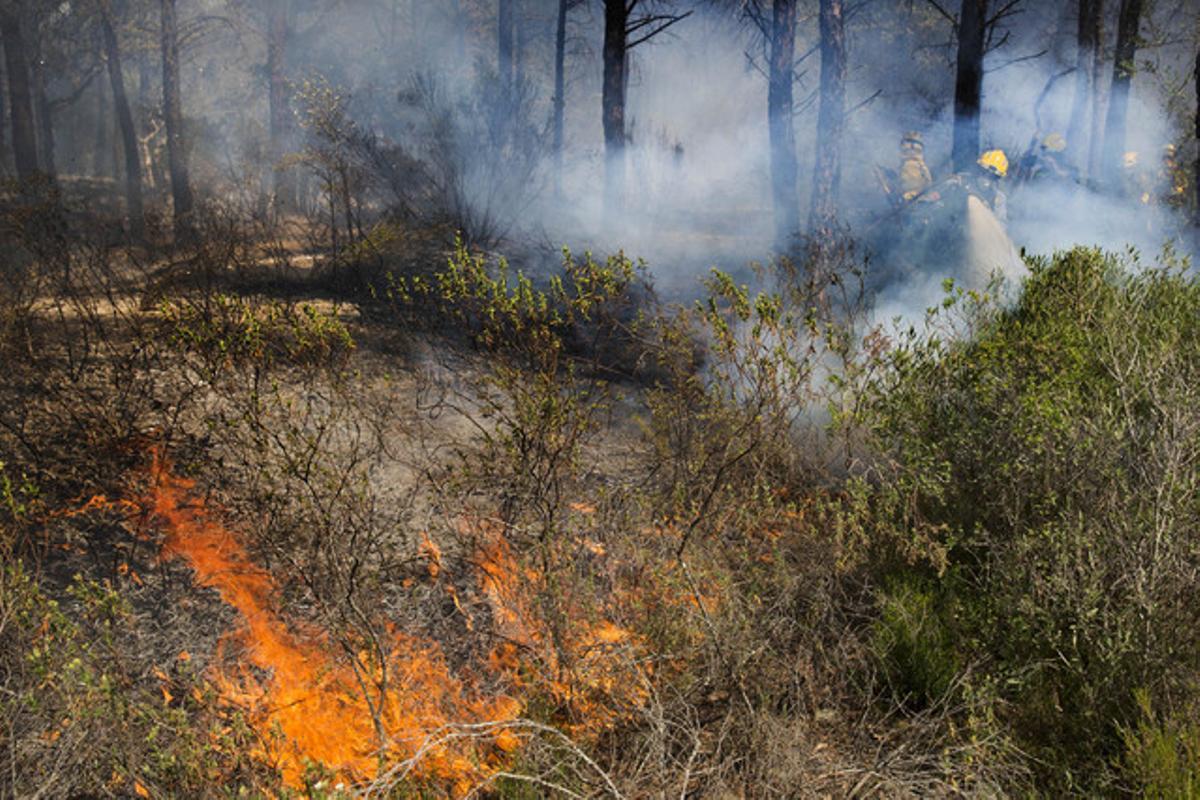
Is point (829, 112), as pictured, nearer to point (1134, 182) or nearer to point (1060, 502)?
point (1060, 502)

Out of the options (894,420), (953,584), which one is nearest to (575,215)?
(894,420)

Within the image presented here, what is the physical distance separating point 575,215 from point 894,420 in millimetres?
8750

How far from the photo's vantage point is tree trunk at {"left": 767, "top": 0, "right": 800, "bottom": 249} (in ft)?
36.1

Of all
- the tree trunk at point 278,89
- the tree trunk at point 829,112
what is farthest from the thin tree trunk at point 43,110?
the tree trunk at point 829,112

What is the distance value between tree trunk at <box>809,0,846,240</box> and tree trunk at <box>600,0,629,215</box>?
257 centimetres

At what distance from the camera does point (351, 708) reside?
3787 millimetres

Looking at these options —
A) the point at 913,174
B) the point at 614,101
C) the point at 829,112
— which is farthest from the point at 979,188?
the point at 913,174

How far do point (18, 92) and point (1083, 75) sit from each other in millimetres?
19276

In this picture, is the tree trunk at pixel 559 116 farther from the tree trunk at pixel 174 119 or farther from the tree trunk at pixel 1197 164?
the tree trunk at pixel 1197 164

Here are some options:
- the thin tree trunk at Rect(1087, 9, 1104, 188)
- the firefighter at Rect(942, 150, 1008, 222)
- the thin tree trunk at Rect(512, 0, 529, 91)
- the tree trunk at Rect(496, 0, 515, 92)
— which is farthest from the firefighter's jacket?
the thin tree trunk at Rect(512, 0, 529, 91)

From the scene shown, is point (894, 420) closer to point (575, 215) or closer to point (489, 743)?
point (489, 743)

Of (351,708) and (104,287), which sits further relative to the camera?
(104,287)

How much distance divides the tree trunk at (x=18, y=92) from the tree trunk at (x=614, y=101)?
9573mm

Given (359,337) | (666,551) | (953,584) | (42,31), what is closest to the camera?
(953,584)
